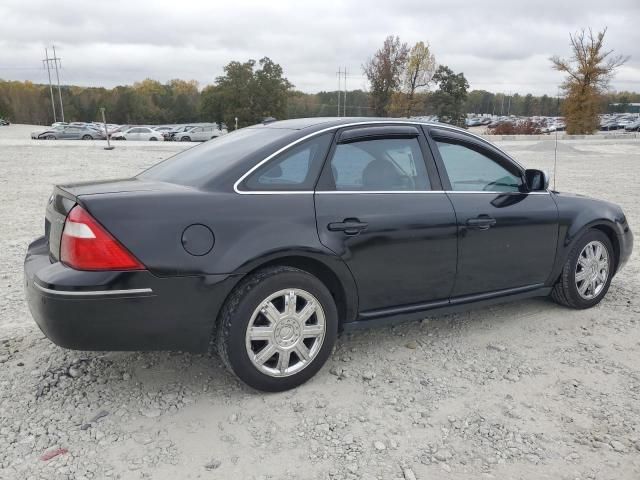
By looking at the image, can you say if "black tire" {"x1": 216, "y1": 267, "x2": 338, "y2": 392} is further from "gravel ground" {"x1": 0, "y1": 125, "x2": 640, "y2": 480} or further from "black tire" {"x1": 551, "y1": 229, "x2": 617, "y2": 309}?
"black tire" {"x1": 551, "y1": 229, "x2": 617, "y2": 309}

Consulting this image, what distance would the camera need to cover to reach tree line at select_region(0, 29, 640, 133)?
142 feet

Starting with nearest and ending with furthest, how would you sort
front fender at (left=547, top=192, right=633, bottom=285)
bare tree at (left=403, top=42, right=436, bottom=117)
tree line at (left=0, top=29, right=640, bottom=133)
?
front fender at (left=547, top=192, right=633, bottom=285) → tree line at (left=0, top=29, right=640, bottom=133) → bare tree at (left=403, top=42, right=436, bottom=117)

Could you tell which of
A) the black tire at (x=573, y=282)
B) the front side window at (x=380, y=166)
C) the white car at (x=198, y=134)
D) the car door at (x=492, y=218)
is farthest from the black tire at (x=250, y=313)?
the white car at (x=198, y=134)

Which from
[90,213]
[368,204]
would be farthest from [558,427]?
[90,213]

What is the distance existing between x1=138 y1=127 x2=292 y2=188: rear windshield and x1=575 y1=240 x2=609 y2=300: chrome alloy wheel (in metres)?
2.73

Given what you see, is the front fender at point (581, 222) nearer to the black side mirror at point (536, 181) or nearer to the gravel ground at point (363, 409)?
the black side mirror at point (536, 181)

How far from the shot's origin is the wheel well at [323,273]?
10.4 feet

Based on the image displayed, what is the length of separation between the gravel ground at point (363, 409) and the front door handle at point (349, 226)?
921 mm

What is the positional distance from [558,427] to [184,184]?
8.05ft

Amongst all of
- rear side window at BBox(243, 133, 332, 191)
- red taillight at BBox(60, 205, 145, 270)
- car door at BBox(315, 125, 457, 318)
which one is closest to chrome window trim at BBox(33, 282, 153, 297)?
red taillight at BBox(60, 205, 145, 270)

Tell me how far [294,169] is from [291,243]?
0.49 meters

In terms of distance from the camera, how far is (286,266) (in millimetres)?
3178

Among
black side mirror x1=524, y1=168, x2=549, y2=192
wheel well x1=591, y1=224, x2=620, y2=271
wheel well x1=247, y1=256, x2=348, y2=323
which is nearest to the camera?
wheel well x1=247, y1=256, x2=348, y2=323

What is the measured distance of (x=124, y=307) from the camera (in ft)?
9.05
